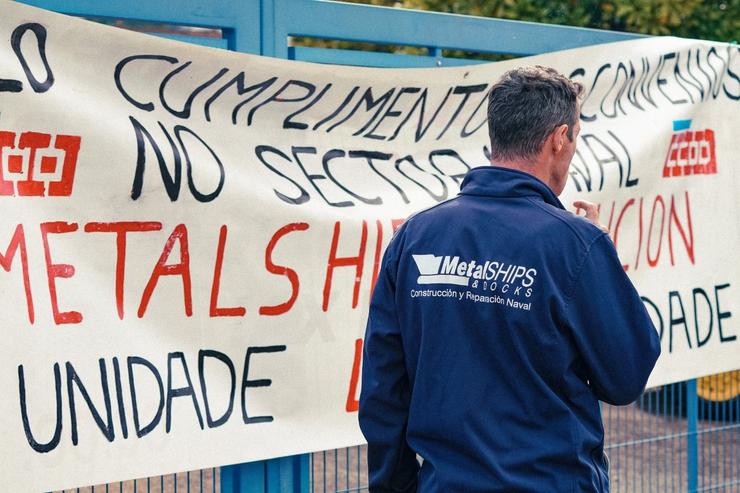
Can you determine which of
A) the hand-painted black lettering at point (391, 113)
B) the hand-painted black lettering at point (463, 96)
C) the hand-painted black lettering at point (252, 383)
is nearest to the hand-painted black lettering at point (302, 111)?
the hand-painted black lettering at point (391, 113)

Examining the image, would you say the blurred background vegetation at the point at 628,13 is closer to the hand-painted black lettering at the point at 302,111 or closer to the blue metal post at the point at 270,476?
the hand-painted black lettering at the point at 302,111

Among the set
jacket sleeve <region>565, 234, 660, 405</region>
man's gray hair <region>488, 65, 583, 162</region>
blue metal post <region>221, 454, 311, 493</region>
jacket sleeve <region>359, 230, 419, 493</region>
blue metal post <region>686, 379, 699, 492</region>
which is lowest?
blue metal post <region>686, 379, 699, 492</region>

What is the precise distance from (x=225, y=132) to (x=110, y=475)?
1.06 metres

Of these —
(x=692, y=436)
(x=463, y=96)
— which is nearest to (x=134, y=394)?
(x=463, y=96)

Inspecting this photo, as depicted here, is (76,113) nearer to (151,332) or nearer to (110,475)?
(151,332)

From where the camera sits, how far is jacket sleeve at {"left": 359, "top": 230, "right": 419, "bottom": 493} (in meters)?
2.45

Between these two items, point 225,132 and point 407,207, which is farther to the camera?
point 407,207

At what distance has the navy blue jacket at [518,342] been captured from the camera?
2252mm

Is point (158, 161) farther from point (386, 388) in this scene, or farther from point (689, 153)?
point (689, 153)

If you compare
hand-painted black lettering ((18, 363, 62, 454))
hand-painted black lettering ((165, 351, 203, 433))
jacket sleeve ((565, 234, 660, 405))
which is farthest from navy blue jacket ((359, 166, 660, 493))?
hand-painted black lettering ((18, 363, 62, 454))

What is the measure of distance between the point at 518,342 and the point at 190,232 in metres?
1.21

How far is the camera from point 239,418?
3156mm

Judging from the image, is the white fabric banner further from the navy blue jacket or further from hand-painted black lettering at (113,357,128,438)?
the navy blue jacket

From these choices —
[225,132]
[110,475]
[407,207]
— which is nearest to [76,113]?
[225,132]
